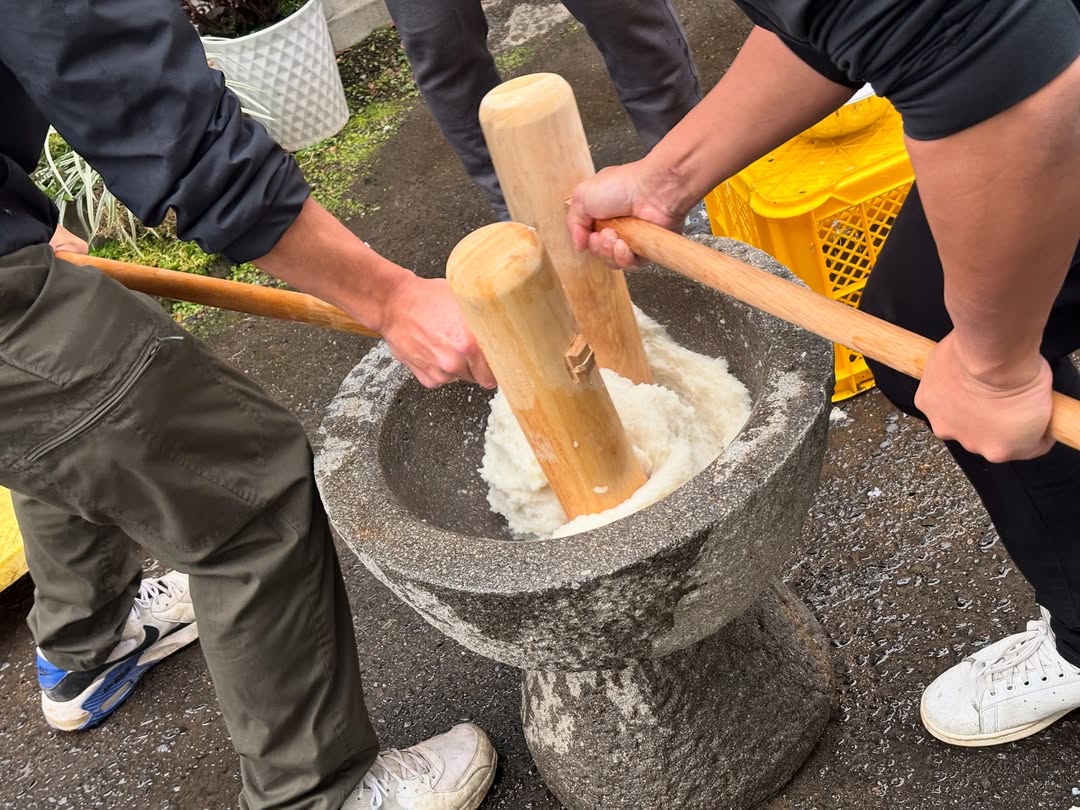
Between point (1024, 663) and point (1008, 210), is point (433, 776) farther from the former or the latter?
point (1008, 210)

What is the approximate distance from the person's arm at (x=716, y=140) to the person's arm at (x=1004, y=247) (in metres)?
0.42

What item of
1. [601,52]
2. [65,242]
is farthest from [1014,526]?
[65,242]

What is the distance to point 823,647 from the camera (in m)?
1.88

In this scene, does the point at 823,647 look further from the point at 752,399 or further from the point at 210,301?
the point at 210,301

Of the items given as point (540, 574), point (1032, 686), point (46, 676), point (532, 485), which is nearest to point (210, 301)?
point (532, 485)

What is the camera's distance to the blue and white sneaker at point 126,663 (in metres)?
2.31

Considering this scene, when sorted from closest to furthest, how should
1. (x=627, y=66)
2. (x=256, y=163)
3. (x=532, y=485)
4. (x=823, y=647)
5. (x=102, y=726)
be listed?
(x=256, y=163)
(x=532, y=485)
(x=823, y=647)
(x=102, y=726)
(x=627, y=66)

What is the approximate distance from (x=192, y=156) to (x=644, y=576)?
812 mm

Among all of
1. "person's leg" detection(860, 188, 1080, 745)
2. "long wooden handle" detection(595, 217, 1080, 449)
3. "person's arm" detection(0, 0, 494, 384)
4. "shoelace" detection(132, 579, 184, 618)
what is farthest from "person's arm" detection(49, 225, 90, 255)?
"person's leg" detection(860, 188, 1080, 745)

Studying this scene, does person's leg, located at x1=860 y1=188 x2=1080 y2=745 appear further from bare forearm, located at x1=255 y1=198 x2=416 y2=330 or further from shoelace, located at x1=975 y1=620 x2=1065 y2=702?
bare forearm, located at x1=255 y1=198 x2=416 y2=330

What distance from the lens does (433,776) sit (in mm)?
1884

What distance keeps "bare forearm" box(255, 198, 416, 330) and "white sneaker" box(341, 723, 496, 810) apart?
33.9 inches

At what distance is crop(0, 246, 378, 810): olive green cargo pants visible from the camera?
1.42m

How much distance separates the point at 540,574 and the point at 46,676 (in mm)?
1613
